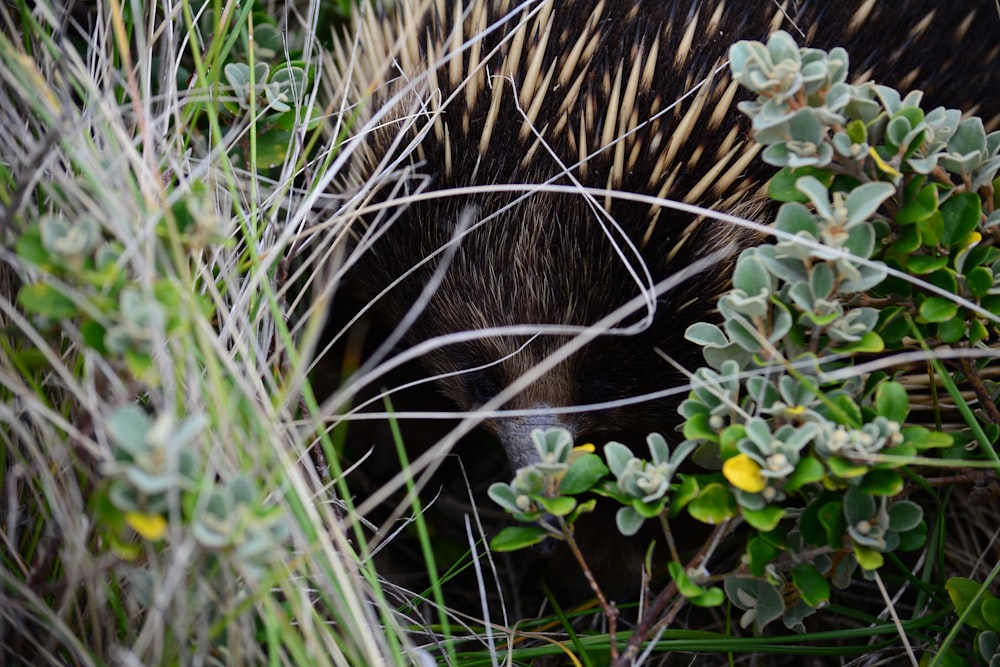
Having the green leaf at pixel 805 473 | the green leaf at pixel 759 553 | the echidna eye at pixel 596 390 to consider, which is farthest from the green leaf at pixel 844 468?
the echidna eye at pixel 596 390

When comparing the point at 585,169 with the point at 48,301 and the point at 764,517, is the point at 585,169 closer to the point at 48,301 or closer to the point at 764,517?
the point at 764,517

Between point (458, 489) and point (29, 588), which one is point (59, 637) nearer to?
point (29, 588)

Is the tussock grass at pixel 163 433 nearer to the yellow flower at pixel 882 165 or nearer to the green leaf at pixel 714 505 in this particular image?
the green leaf at pixel 714 505

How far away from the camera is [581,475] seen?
89 cm

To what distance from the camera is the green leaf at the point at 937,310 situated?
0.91 meters

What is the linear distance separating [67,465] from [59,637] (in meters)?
0.14

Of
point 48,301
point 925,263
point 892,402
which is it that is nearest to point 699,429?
point 892,402

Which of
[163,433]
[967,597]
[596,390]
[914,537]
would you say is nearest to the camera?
[163,433]

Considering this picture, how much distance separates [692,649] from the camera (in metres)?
1.06

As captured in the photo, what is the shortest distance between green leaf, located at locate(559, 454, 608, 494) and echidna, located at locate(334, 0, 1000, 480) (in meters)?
0.22

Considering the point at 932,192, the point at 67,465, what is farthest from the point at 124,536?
the point at 932,192

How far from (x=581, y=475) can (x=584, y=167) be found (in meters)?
0.39

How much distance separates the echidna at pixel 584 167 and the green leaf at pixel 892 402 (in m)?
0.30

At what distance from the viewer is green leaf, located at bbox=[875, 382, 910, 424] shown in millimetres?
858
